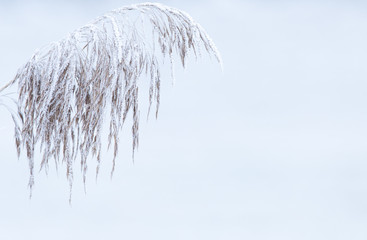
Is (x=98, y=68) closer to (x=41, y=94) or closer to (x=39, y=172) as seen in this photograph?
(x=41, y=94)

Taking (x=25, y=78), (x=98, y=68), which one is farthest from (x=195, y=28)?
(x=25, y=78)

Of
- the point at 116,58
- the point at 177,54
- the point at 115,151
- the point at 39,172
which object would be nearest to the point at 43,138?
the point at 39,172

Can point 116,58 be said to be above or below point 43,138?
above

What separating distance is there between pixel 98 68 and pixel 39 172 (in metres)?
0.98

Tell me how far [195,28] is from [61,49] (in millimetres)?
1039

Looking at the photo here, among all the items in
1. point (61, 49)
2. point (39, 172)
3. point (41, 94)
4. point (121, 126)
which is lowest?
point (39, 172)

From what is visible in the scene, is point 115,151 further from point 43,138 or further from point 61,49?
point 61,49

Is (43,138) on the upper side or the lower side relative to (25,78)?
lower

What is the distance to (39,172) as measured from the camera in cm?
392

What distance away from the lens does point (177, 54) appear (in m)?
3.68

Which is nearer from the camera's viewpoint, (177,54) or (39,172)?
(177,54)

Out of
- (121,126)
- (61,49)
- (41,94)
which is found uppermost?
(61,49)

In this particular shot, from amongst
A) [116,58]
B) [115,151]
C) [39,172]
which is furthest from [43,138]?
[116,58]

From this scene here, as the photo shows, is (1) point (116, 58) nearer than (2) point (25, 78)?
Yes
